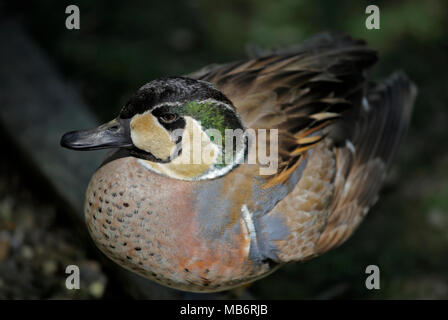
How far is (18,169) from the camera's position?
11.7 ft

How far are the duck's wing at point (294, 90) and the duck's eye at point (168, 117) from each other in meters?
0.38

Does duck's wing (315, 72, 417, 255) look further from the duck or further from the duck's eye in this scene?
the duck's eye

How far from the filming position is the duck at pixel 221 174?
2189 millimetres

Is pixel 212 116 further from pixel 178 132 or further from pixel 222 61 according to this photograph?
pixel 222 61

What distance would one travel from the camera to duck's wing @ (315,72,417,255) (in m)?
2.76

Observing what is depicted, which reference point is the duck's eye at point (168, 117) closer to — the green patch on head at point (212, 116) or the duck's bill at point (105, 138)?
the green patch on head at point (212, 116)

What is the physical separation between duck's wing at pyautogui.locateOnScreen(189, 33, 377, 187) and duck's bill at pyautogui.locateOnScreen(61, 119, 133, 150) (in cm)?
51

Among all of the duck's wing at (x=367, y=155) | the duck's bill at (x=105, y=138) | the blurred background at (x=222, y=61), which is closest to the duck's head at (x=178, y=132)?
the duck's bill at (x=105, y=138)

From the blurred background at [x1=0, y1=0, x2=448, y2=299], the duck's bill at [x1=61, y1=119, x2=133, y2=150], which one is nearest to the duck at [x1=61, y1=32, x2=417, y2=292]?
the duck's bill at [x1=61, y1=119, x2=133, y2=150]

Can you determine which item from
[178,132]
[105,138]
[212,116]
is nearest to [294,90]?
[212,116]

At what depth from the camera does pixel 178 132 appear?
85.7 inches
